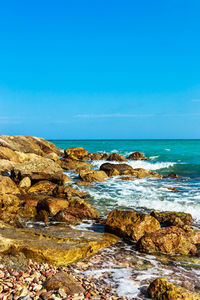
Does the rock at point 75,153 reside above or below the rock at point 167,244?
Result: above

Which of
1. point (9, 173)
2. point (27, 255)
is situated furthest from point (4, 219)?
point (9, 173)

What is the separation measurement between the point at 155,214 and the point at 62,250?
448 cm

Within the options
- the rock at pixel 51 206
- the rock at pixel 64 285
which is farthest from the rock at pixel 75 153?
the rock at pixel 64 285

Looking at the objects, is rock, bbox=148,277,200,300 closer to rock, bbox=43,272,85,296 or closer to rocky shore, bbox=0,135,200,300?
rocky shore, bbox=0,135,200,300

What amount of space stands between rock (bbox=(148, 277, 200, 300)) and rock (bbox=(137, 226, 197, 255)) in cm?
196

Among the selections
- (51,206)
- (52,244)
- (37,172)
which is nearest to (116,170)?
(37,172)

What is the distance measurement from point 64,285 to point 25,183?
32.8 feet

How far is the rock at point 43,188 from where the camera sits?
12909 millimetres

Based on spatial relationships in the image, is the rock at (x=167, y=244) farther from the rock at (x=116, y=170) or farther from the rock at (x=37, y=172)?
the rock at (x=116, y=170)

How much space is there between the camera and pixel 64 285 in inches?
163

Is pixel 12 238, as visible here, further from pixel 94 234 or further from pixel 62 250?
pixel 94 234

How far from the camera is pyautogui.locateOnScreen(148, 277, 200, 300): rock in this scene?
13.1ft

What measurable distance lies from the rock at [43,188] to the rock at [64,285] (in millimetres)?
8292

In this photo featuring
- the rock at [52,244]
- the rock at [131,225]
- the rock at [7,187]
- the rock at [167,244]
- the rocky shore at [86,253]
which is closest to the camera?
the rocky shore at [86,253]
